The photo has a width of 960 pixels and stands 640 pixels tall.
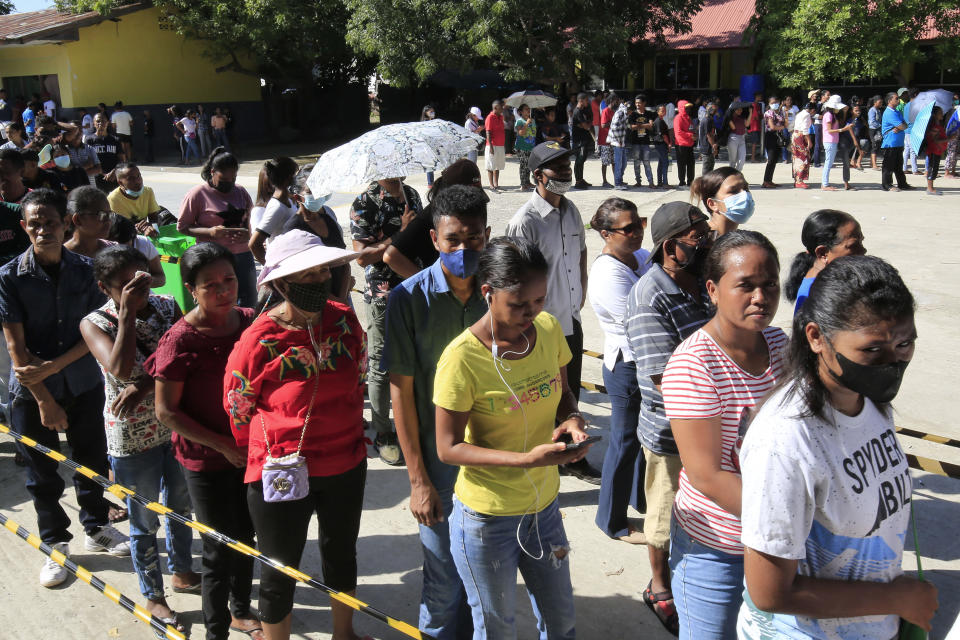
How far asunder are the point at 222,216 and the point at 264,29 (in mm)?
21130

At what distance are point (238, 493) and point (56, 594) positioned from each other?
4.69 feet

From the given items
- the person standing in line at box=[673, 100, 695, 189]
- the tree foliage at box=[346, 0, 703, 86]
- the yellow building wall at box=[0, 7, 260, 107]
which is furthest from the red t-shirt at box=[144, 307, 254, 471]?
the yellow building wall at box=[0, 7, 260, 107]

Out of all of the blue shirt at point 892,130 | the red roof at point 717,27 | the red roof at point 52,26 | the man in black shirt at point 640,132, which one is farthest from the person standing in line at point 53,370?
the red roof at point 717,27

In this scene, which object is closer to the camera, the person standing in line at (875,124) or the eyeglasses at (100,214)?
the eyeglasses at (100,214)

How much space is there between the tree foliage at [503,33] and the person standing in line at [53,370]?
63.9ft

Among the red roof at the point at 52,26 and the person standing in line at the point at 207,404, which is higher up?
the red roof at the point at 52,26

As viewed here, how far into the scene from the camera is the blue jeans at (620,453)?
14.1ft

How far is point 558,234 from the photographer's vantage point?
511 cm

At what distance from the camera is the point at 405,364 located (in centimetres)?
330

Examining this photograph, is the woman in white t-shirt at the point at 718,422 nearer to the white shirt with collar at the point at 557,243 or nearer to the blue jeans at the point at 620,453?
the blue jeans at the point at 620,453

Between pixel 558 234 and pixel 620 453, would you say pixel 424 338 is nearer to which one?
pixel 620 453

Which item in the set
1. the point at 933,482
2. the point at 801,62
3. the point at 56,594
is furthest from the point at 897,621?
the point at 801,62

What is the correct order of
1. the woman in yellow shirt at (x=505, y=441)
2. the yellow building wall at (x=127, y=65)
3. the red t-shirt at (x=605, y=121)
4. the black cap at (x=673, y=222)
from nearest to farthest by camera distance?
1. the woman in yellow shirt at (x=505, y=441)
2. the black cap at (x=673, y=222)
3. the red t-shirt at (x=605, y=121)
4. the yellow building wall at (x=127, y=65)

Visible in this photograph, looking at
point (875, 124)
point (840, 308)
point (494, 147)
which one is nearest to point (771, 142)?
point (875, 124)
